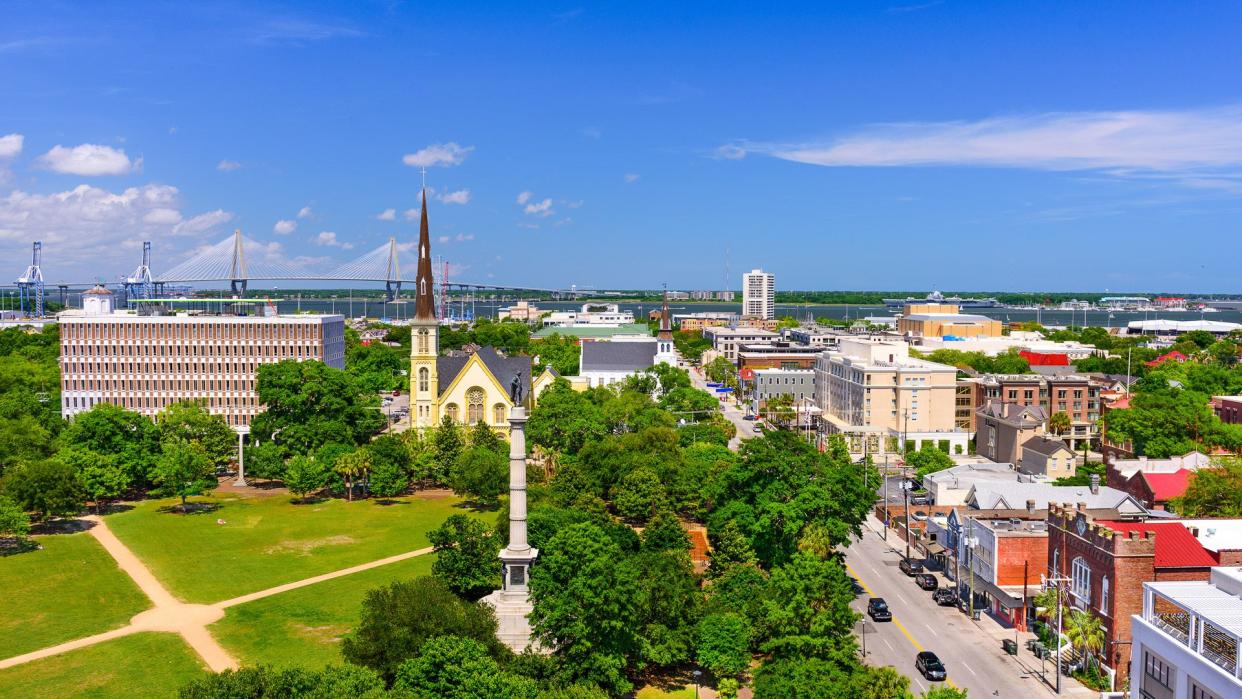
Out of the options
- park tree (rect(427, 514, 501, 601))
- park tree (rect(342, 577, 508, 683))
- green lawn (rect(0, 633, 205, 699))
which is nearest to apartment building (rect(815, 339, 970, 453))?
park tree (rect(427, 514, 501, 601))

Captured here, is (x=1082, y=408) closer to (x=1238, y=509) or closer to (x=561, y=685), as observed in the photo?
(x=1238, y=509)

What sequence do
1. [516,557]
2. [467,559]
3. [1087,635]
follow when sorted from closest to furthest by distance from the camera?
[1087,635] → [516,557] → [467,559]

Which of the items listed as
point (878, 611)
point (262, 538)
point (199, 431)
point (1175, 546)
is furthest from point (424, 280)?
point (1175, 546)

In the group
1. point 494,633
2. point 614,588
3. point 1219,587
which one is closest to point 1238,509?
point 1219,587

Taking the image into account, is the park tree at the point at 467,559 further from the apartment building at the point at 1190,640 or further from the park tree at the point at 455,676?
the apartment building at the point at 1190,640

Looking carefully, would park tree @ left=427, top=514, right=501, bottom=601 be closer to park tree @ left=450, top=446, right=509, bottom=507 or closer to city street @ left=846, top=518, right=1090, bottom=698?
park tree @ left=450, top=446, right=509, bottom=507

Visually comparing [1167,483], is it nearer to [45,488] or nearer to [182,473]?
[182,473]
